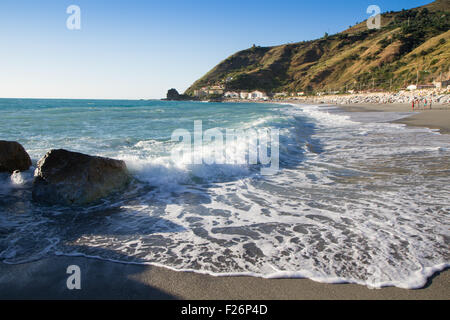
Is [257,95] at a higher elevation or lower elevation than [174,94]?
lower

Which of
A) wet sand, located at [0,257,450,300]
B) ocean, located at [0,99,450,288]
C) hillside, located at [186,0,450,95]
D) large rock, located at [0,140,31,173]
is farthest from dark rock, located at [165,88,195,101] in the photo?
wet sand, located at [0,257,450,300]

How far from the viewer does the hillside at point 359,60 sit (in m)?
68.7

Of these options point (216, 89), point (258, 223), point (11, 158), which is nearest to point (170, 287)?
point (258, 223)

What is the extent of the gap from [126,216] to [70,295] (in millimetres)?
1799

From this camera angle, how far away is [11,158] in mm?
5547

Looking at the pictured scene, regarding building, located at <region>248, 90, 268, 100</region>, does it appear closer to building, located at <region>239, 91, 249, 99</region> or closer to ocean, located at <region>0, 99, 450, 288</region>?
building, located at <region>239, 91, 249, 99</region>

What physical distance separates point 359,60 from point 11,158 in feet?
392

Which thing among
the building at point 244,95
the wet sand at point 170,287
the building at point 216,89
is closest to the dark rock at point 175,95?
the building at point 216,89

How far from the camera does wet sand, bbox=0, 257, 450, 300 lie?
2326 millimetres

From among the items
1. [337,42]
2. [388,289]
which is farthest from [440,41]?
[388,289]

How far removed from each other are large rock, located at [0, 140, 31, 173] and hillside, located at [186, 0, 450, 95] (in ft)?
220

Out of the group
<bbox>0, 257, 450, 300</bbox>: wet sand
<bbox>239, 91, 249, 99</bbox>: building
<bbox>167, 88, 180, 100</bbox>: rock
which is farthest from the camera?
<bbox>167, 88, 180, 100</bbox>: rock

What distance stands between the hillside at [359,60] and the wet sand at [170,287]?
65.9 meters

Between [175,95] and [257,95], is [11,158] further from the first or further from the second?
[175,95]
